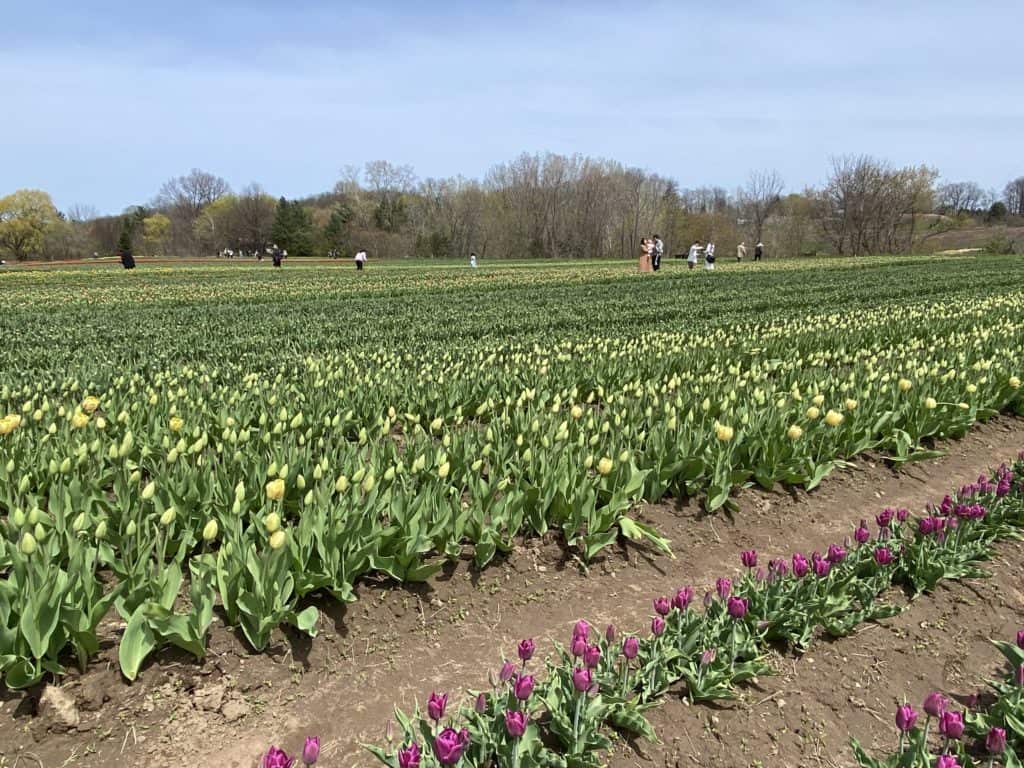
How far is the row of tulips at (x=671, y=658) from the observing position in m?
2.05

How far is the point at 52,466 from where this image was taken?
361cm

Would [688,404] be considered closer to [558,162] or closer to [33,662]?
[33,662]

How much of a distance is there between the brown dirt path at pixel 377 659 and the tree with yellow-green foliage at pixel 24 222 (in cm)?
10261

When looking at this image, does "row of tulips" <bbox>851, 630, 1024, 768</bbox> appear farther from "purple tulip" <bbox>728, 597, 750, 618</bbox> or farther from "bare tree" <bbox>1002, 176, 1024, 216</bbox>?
"bare tree" <bbox>1002, 176, 1024, 216</bbox>

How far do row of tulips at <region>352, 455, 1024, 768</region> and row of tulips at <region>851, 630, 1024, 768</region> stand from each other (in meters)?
0.02

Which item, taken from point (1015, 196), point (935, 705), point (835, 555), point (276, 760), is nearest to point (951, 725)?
point (935, 705)

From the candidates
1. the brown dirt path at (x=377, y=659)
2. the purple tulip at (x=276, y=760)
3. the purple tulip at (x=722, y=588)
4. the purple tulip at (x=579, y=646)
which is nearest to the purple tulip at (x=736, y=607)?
the purple tulip at (x=722, y=588)

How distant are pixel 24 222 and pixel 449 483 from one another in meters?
104

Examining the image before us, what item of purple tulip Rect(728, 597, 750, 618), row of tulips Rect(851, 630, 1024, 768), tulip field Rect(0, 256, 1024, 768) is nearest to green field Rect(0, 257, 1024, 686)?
tulip field Rect(0, 256, 1024, 768)

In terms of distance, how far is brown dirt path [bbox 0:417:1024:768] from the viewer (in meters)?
2.31

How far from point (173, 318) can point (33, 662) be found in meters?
13.4

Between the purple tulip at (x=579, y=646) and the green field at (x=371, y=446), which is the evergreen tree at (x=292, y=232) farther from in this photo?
the purple tulip at (x=579, y=646)

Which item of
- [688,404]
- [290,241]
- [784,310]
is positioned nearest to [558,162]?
[290,241]

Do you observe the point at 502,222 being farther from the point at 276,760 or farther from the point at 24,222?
the point at 276,760
